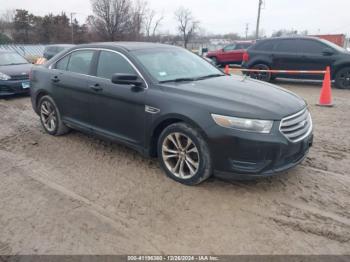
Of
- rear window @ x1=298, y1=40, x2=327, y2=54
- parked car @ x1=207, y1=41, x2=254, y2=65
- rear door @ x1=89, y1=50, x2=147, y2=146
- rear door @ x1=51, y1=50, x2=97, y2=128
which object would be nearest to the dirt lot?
rear door @ x1=89, y1=50, x2=147, y2=146

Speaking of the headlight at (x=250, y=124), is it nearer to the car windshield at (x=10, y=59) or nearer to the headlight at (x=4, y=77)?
the headlight at (x=4, y=77)

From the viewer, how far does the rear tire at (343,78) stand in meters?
10.4

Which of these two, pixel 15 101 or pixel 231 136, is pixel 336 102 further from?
pixel 15 101

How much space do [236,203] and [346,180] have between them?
1.57m

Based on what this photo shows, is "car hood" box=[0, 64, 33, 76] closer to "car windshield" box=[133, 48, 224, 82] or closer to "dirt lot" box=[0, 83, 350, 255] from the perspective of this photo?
"dirt lot" box=[0, 83, 350, 255]

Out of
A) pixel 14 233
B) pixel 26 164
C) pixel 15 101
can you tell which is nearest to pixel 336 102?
pixel 26 164

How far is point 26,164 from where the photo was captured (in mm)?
4539

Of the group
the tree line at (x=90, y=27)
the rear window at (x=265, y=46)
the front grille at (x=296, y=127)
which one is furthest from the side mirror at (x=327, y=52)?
the tree line at (x=90, y=27)

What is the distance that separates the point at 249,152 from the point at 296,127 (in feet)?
2.33

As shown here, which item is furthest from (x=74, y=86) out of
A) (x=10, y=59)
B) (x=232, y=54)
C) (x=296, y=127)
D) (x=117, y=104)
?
(x=232, y=54)

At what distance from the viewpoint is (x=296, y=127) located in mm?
3600

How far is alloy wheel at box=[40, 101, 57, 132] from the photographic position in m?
5.63

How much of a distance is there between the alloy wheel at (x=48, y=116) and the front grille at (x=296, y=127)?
12.9 ft

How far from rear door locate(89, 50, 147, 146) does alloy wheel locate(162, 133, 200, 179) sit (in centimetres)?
42
